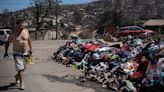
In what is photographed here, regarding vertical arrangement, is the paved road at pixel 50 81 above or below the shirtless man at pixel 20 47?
below

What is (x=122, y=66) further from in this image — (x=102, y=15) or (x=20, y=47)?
(x=102, y=15)

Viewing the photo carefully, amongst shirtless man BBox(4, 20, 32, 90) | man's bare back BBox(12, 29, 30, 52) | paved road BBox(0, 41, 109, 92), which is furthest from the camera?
paved road BBox(0, 41, 109, 92)

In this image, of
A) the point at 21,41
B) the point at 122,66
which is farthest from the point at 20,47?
the point at 122,66

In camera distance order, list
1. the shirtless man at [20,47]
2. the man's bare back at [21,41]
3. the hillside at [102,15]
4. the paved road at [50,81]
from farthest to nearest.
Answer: the hillside at [102,15], the paved road at [50,81], the man's bare back at [21,41], the shirtless man at [20,47]

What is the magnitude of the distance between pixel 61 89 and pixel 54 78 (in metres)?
2.16

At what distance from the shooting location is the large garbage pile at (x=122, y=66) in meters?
10.2

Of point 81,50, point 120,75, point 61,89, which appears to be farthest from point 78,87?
point 81,50

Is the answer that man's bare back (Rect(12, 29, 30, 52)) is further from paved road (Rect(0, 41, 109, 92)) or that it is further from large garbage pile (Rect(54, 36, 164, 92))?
large garbage pile (Rect(54, 36, 164, 92))

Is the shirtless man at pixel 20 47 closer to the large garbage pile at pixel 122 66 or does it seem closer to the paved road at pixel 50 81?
the paved road at pixel 50 81

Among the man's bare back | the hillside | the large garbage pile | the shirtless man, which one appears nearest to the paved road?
the large garbage pile

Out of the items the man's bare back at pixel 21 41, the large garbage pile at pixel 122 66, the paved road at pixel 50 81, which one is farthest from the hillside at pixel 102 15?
the man's bare back at pixel 21 41

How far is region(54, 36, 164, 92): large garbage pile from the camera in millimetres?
10234

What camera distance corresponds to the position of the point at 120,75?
12109 millimetres

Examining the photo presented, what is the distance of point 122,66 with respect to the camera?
41.6 feet
